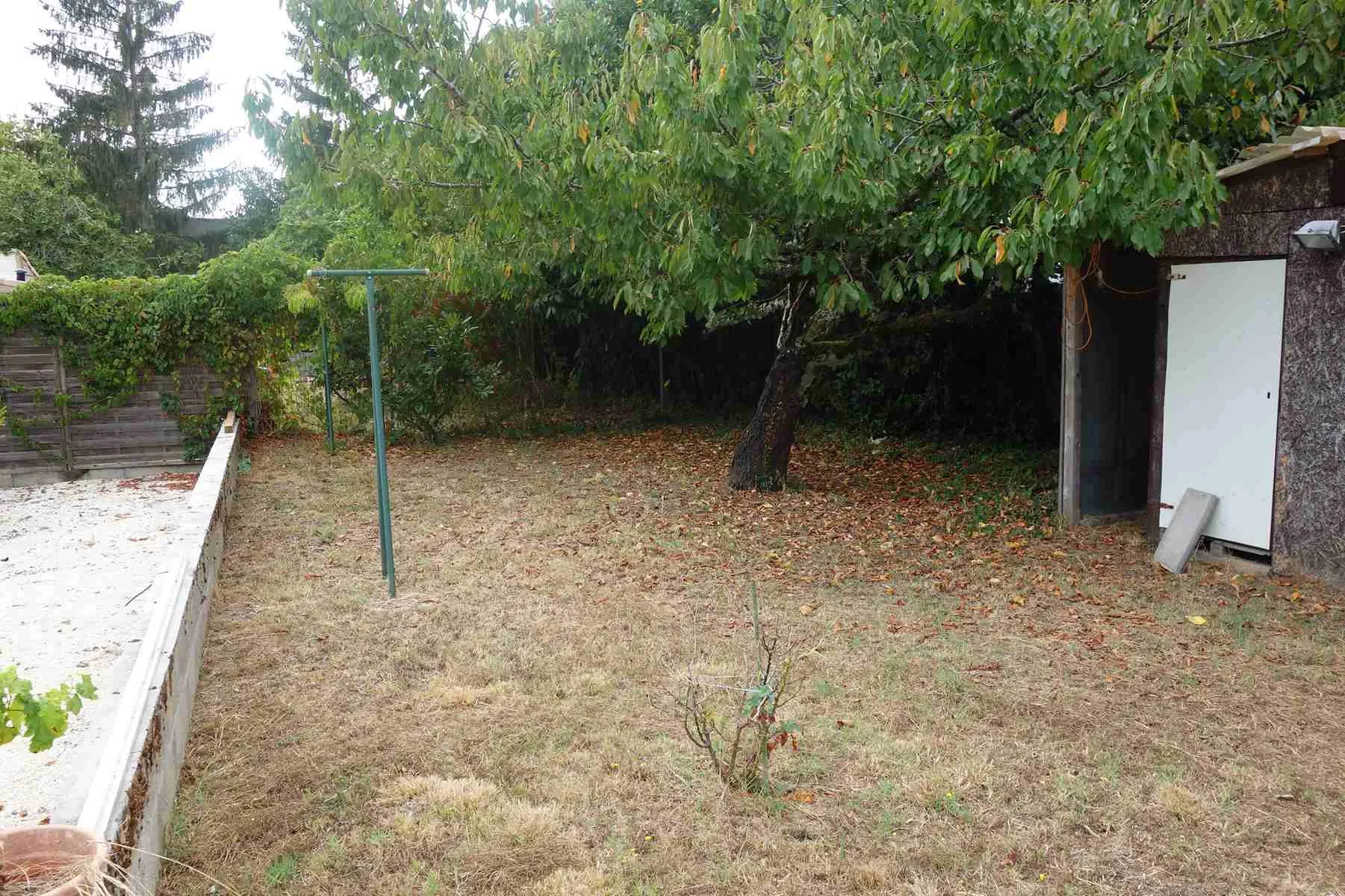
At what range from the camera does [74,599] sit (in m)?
6.49

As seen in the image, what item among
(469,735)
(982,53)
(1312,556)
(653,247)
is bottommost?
(469,735)

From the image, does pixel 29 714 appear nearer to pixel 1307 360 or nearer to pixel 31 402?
pixel 1307 360

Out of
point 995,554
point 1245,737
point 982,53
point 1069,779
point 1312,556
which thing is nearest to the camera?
point 1069,779

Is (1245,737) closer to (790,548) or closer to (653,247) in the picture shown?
(790,548)

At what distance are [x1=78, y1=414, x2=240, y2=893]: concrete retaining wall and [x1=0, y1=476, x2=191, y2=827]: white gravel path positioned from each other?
0.51 ft

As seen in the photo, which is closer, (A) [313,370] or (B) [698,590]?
(B) [698,590]

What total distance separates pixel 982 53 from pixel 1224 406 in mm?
2687

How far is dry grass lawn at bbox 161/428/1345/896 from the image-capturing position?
10.3 feet

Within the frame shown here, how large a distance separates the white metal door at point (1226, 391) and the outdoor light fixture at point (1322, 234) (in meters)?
0.38

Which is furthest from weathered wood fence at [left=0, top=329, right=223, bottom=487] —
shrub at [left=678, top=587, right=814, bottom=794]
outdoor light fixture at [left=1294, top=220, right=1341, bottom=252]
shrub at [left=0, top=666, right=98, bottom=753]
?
outdoor light fixture at [left=1294, top=220, right=1341, bottom=252]

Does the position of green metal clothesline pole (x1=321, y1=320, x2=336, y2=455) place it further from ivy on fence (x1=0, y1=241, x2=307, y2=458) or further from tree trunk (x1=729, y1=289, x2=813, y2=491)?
tree trunk (x1=729, y1=289, x2=813, y2=491)

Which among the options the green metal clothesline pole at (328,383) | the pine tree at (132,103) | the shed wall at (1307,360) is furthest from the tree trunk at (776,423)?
the pine tree at (132,103)

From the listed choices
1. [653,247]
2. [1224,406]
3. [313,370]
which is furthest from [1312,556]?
[313,370]

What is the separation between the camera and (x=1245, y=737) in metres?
3.93
